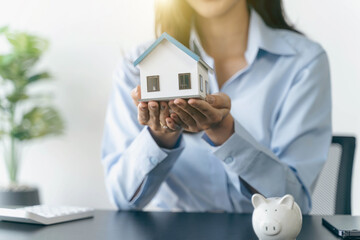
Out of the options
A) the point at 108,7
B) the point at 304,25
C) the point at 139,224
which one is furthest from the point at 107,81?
the point at 139,224

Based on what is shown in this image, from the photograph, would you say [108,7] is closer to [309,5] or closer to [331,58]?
[309,5]

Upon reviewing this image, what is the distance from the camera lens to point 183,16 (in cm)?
119

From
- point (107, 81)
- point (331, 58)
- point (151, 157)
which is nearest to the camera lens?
point (151, 157)

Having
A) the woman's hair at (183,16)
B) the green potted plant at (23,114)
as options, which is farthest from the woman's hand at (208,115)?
the green potted plant at (23,114)

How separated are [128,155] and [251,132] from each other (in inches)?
13.1

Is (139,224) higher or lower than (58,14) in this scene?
lower

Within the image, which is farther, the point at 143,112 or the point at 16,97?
the point at 16,97

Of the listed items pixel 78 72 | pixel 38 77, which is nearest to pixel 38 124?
pixel 38 77

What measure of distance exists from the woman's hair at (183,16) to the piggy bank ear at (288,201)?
740 millimetres

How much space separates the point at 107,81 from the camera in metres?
2.44

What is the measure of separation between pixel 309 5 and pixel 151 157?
158 cm

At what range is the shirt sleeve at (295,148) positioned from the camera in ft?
2.63

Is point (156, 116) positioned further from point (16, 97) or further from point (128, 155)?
point (16, 97)

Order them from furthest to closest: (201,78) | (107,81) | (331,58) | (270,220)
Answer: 1. (107,81)
2. (331,58)
3. (201,78)
4. (270,220)
